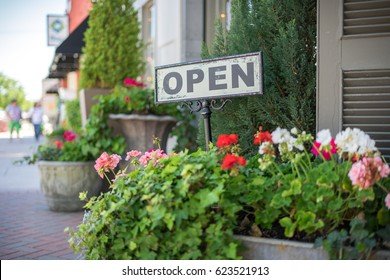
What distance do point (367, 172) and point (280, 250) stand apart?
49 cm

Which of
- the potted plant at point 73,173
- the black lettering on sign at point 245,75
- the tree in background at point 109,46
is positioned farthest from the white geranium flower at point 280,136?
the tree in background at point 109,46

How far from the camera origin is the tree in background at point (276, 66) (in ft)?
10.4

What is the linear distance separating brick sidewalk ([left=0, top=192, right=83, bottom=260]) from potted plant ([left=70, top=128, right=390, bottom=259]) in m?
1.55

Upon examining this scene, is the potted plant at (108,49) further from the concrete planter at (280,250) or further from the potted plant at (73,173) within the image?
the concrete planter at (280,250)

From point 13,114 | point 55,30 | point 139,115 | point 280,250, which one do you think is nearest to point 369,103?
point 280,250

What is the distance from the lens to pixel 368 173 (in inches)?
79.7

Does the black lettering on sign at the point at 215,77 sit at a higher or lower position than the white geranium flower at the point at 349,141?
higher

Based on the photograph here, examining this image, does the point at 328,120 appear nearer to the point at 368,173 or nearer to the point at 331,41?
the point at 331,41

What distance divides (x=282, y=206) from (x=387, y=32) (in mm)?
1250

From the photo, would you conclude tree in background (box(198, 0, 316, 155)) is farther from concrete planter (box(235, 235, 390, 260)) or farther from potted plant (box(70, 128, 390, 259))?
concrete planter (box(235, 235, 390, 260))

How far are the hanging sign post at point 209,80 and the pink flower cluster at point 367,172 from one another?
85 cm

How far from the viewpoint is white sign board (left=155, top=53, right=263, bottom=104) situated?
2.78 metres

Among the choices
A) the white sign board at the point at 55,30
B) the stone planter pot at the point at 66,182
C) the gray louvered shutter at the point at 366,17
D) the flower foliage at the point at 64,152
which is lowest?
the stone planter pot at the point at 66,182

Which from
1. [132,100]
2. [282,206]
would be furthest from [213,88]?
[132,100]
